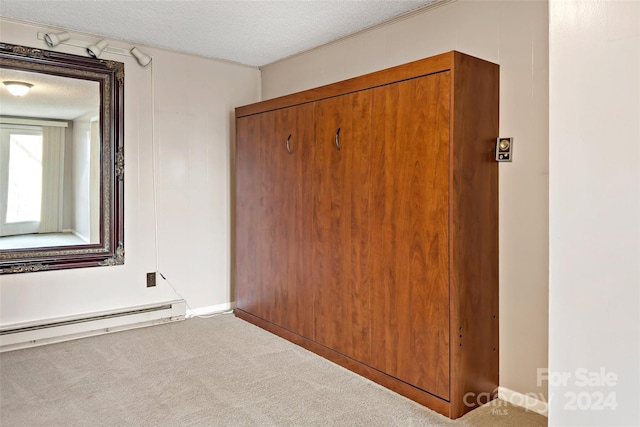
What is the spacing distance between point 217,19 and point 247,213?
58.1 inches

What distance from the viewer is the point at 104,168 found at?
3.53 metres

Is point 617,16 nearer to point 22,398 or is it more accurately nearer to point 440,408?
point 440,408

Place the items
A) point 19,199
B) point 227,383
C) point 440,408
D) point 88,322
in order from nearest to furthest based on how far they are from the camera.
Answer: point 440,408, point 227,383, point 19,199, point 88,322

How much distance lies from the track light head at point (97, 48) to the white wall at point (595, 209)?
3.35 metres

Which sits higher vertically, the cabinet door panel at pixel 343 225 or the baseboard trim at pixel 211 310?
the cabinet door panel at pixel 343 225

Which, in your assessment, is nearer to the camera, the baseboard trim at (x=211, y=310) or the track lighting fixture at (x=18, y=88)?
the track lighting fixture at (x=18, y=88)

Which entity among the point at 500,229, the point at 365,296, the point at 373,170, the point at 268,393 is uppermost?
the point at 373,170

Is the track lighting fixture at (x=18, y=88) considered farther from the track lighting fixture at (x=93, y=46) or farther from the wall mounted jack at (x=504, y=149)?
the wall mounted jack at (x=504, y=149)

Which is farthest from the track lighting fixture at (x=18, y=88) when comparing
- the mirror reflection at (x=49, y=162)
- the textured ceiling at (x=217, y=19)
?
the textured ceiling at (x=217, y=19)

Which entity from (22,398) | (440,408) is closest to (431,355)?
(440,408)

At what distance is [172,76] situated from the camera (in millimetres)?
3871

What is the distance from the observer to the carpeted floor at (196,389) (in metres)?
2.21

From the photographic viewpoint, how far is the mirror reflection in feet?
10.4

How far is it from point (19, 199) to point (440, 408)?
9.86ft
